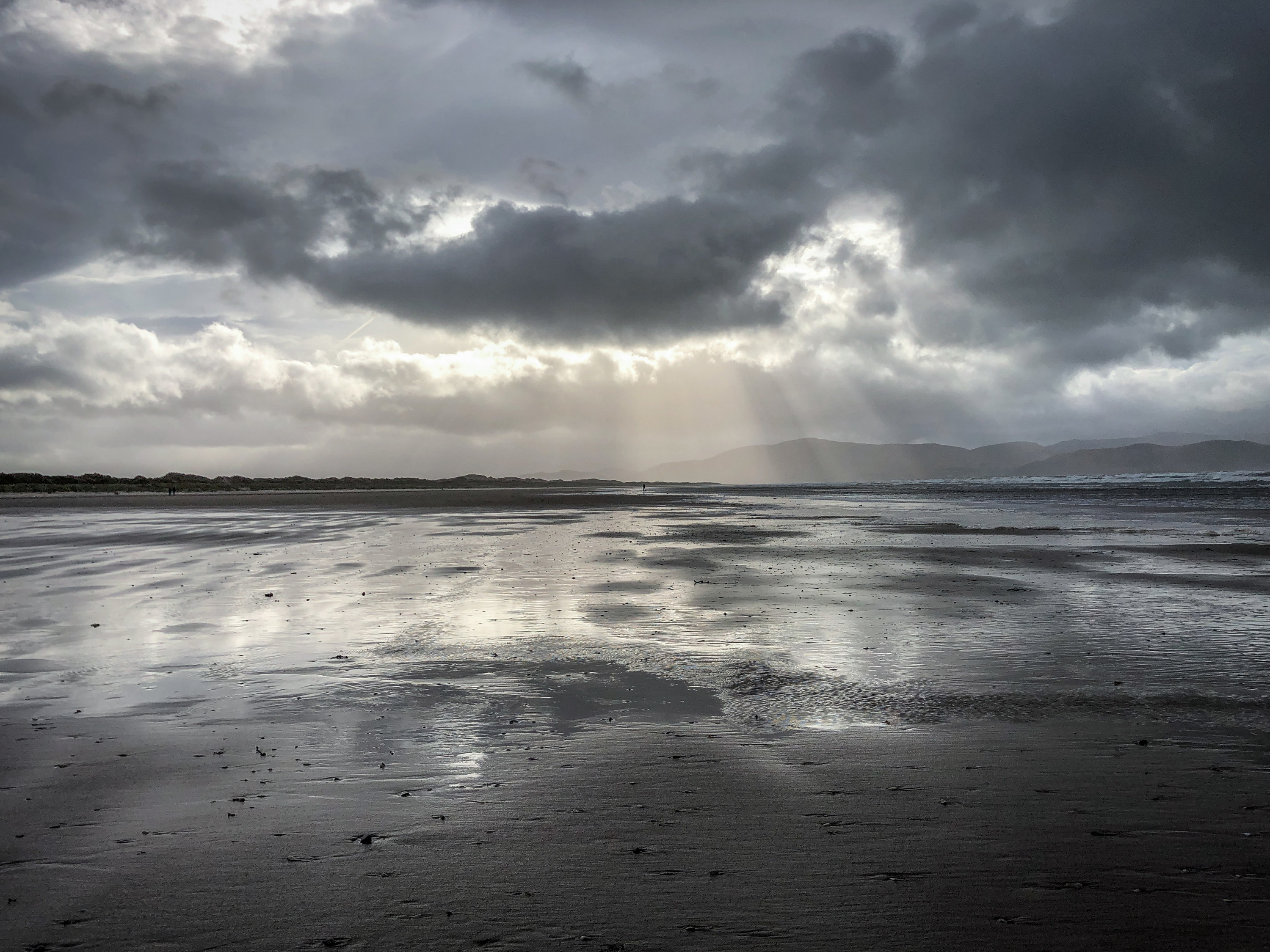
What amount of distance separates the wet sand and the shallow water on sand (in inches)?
3.8

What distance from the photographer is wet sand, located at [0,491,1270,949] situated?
15.6ft

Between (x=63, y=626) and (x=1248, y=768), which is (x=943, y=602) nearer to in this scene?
(x=1248, y=768)

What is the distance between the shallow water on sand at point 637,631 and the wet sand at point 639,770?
97mm

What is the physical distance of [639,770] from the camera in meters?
7.17

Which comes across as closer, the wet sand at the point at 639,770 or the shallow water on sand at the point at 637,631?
the wet sand at the point at 639,770

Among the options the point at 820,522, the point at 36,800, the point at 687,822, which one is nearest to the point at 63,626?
the point at 36,800

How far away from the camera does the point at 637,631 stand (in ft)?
45.9

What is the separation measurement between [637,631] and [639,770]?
6817mm

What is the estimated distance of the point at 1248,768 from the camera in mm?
7004

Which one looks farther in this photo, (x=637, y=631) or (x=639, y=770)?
(x=637, y=631)

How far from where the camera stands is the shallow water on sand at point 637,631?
30.8ft

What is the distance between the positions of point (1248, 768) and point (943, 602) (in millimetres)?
9760

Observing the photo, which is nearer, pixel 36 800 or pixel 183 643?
pixel 36 800

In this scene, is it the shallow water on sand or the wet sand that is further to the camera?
the shallow water on sand
